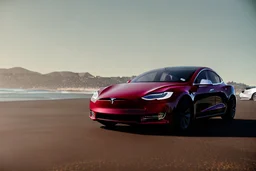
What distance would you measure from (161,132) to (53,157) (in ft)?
8.55

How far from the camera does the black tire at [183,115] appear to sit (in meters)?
5.84

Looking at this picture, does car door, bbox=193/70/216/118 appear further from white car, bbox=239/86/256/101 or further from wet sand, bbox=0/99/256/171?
white car, bbox=239/86/256/101

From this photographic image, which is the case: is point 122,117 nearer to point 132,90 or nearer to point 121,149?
point 132,90

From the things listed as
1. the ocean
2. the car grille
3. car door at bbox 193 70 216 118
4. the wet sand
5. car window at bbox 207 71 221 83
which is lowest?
the ocean

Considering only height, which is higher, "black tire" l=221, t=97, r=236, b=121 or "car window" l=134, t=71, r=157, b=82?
"car window" l=134, t=71, r=157, b=82

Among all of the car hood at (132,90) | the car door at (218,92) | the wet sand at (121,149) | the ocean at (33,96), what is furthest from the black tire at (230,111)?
the ocean at (33,96)

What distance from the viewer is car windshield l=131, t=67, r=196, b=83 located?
673cm

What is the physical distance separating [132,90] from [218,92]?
7.67 feet

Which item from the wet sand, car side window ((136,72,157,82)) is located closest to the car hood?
the wet sand

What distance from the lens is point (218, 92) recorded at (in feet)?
24.3

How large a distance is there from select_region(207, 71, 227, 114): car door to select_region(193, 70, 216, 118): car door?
0.12 metres

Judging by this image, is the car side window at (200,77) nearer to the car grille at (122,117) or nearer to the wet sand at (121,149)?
the wet sand at (121,149)

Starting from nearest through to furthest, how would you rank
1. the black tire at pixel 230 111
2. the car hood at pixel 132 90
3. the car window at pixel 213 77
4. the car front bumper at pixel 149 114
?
the car front bumper at pixel 149 114 → the car hood at pixel 132 90 → the car window at pixel 213 77 → the black tire at pixel 230 111

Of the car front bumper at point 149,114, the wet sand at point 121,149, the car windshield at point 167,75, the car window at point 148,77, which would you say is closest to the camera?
the wet sand at point 121,149
